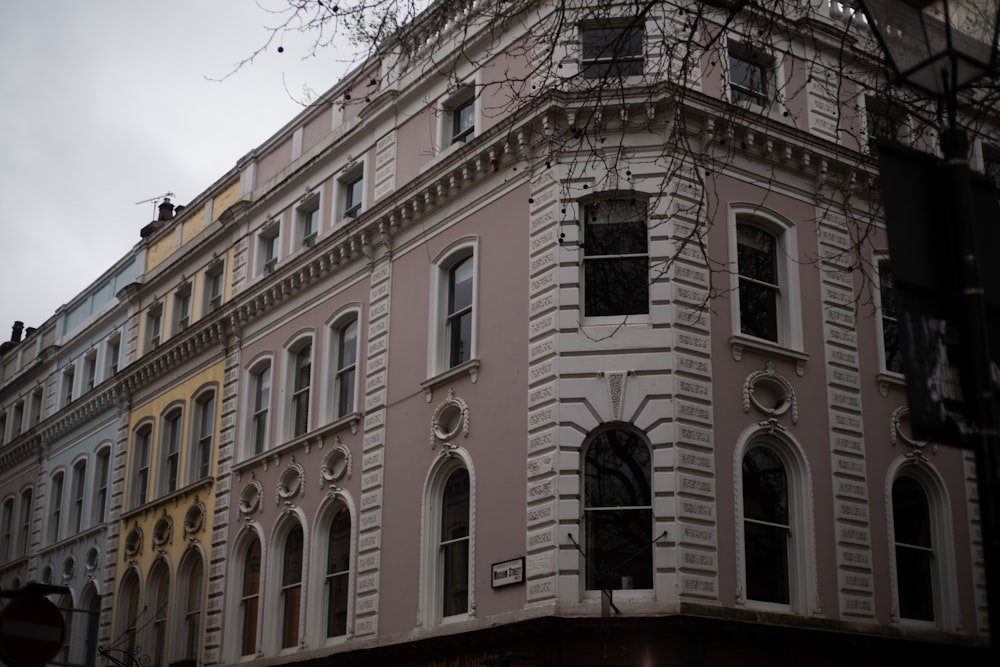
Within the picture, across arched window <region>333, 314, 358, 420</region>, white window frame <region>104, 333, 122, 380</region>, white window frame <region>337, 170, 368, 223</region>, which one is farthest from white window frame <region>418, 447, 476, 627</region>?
white window frame <region>104, 333, 122, 380</region>

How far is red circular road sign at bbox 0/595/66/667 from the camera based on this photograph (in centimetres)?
847

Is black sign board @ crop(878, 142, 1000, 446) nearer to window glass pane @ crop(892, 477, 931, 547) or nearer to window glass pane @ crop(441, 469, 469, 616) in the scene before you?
window glass pane @ crop(441, 469, 469, 616)

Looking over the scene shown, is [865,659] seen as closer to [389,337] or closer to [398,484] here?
[398,484]

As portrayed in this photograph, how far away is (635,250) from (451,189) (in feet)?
14.5

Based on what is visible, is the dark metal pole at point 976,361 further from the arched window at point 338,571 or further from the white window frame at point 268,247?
the white window frame at point 268,247

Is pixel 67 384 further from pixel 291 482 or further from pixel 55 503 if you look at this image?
pixel 291 482

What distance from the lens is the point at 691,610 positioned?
19.1m

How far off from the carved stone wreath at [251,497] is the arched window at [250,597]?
0.67 metres

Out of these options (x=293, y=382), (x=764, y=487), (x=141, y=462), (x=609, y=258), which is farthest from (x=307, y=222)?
(x=764, y=487)

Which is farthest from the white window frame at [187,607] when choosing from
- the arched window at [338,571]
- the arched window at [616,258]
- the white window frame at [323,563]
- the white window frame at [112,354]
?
the arched window at [616,258]

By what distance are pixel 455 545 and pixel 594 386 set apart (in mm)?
4087

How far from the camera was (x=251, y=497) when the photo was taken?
2916 centimetres

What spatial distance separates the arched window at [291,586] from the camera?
88.3ft

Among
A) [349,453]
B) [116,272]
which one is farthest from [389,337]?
[116,272]
